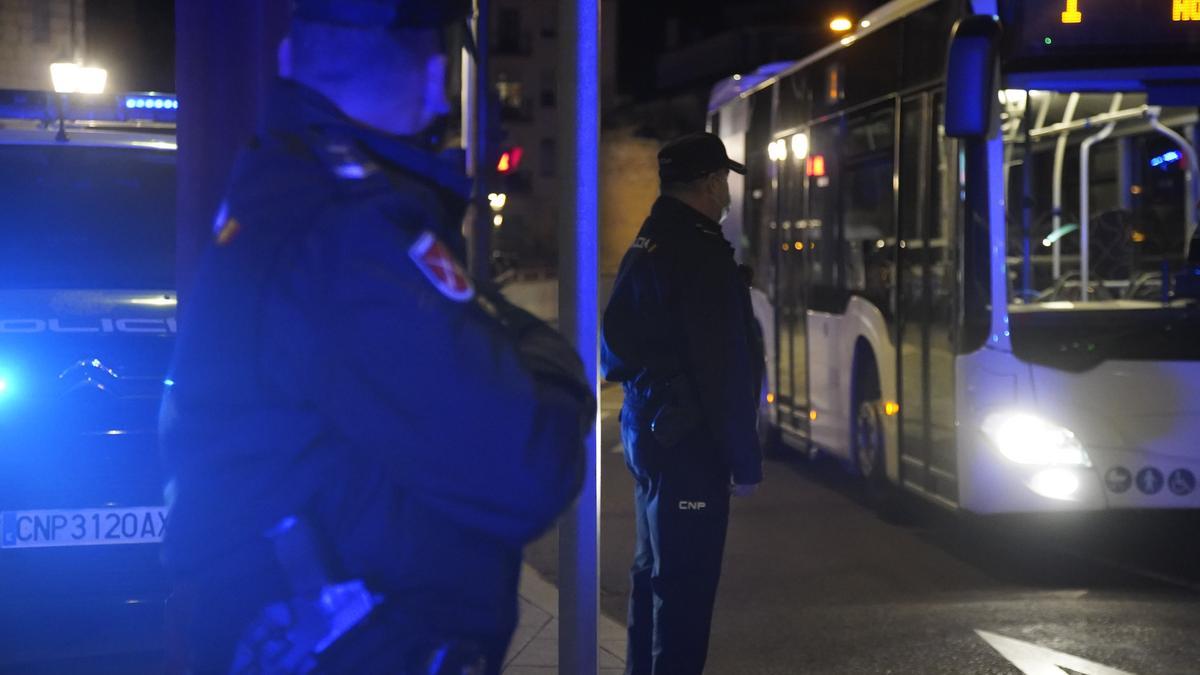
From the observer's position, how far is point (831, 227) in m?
11.3

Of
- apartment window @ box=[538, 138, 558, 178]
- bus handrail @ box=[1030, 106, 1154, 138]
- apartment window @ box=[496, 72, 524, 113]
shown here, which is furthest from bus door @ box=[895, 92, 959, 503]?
apartment window @ box=[496, 72, 524, 113]

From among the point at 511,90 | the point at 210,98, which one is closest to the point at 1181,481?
the point at 210,98

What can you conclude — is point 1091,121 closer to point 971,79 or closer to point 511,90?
point 971,79

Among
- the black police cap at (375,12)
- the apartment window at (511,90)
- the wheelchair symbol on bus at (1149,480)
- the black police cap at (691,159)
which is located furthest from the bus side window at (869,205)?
the apartment window at (511,90)

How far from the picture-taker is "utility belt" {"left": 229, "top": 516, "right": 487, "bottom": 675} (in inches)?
77.9

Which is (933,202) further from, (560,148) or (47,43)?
(47,43)

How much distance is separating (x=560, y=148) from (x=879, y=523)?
6527 millimetres

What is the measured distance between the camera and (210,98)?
8.90 ft

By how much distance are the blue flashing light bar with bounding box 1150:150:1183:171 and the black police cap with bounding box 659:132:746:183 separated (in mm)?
5155

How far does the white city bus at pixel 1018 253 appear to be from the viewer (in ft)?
27.8

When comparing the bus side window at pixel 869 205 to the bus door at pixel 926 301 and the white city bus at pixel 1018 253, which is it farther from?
the bus door at pixel 926 301

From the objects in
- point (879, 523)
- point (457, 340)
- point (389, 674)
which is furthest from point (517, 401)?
point (879, 523)

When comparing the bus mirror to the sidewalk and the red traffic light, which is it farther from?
the red traffic light

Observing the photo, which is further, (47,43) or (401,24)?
(47,43)
